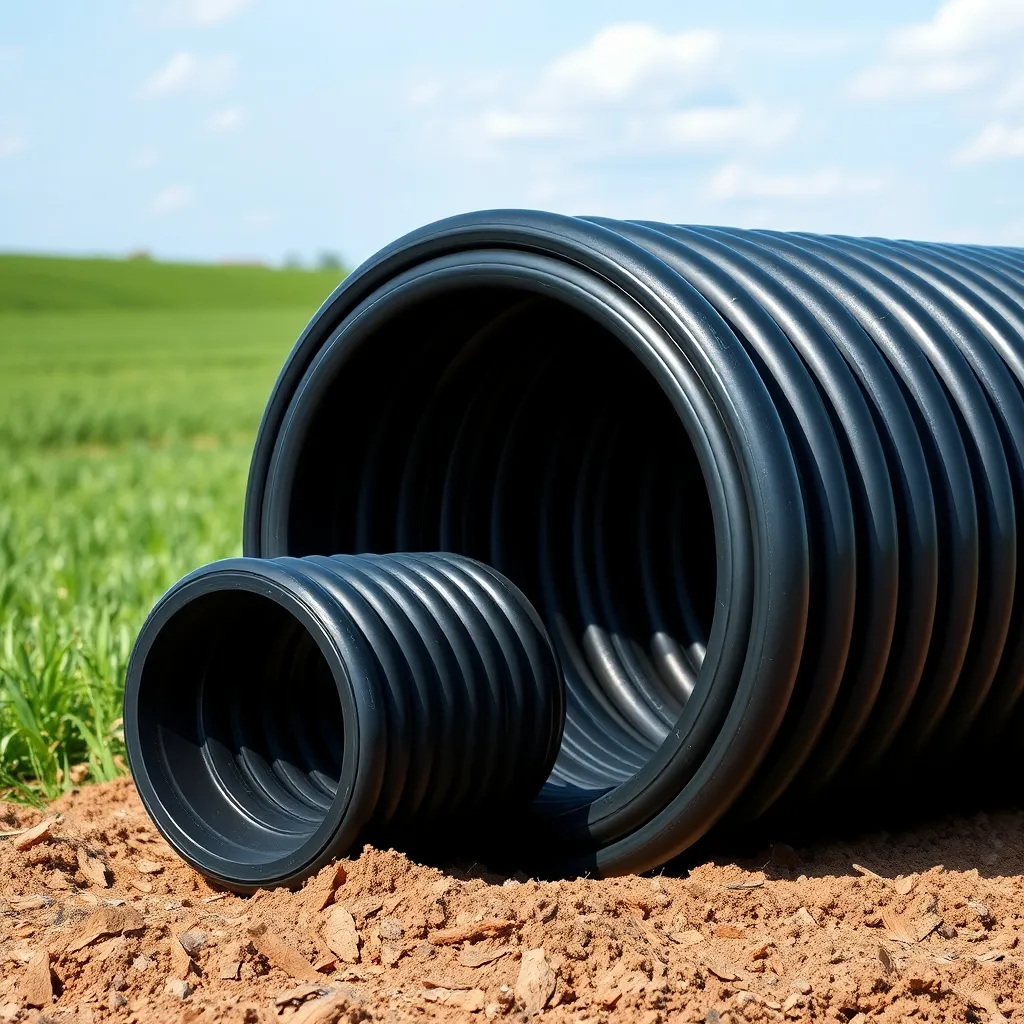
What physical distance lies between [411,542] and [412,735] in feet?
4.89

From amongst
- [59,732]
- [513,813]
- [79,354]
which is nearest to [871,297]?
[513,813]

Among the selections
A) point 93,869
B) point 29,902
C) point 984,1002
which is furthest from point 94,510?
point 984,1002

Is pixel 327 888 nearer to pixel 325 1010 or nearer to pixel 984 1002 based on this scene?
pixel 325 1010

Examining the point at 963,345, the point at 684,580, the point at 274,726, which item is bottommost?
the point at 274,726

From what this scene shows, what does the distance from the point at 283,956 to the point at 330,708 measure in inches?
51.8

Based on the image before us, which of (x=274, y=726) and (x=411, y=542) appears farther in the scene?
(x=411, y=542)

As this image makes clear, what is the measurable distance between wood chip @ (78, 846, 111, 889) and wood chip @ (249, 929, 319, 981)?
85 cm

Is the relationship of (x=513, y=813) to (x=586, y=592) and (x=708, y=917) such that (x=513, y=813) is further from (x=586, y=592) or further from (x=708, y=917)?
(x=586, y=592)

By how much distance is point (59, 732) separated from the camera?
192 inches

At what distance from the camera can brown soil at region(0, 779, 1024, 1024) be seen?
2580 millimetres

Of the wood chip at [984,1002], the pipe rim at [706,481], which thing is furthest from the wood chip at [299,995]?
the wood chip at [984,1002]

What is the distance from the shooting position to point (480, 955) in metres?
2.72

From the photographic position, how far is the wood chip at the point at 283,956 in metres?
2.69

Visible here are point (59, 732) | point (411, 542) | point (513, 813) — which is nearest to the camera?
point (513, 813)
